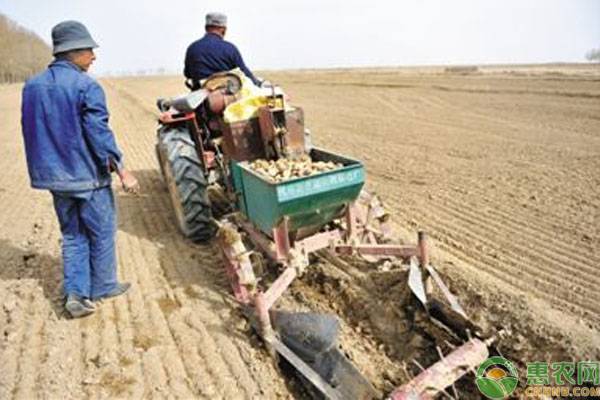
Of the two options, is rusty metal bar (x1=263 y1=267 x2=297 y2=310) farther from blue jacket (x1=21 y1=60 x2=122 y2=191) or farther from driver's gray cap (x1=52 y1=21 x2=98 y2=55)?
driver's gray cap (x1=52 y1=21 x2=98 y2=55)

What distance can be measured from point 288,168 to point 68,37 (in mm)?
1788

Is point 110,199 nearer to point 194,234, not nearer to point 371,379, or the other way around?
point 194,234

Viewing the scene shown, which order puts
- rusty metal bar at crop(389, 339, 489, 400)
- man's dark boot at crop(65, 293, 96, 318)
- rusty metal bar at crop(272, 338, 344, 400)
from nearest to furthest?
rusty metal bar at crop(389, 339, 489, 400), rusty metal bar at crop(272, 338, 344, 400), man's dark boot at crop(65, 293, 96, 318)

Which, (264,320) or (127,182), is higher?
(127,182)

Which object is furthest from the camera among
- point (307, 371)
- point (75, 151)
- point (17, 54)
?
point (17, 54)

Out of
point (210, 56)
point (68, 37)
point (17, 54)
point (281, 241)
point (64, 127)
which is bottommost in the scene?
point (281, 241)

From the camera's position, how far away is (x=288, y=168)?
3910mm

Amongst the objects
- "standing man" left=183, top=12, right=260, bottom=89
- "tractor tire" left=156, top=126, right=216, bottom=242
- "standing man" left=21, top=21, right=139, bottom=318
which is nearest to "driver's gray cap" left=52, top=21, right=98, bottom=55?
"standing man" left=21, top=21, right=139, bottom=318

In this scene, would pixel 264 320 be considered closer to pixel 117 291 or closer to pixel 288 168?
pixel 288 168

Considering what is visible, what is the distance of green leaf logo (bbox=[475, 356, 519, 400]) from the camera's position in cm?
298

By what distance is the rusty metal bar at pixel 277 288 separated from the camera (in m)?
3.27

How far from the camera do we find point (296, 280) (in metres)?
4.23

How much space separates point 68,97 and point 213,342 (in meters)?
1.92

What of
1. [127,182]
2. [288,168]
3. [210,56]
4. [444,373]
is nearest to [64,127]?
[127,182]
